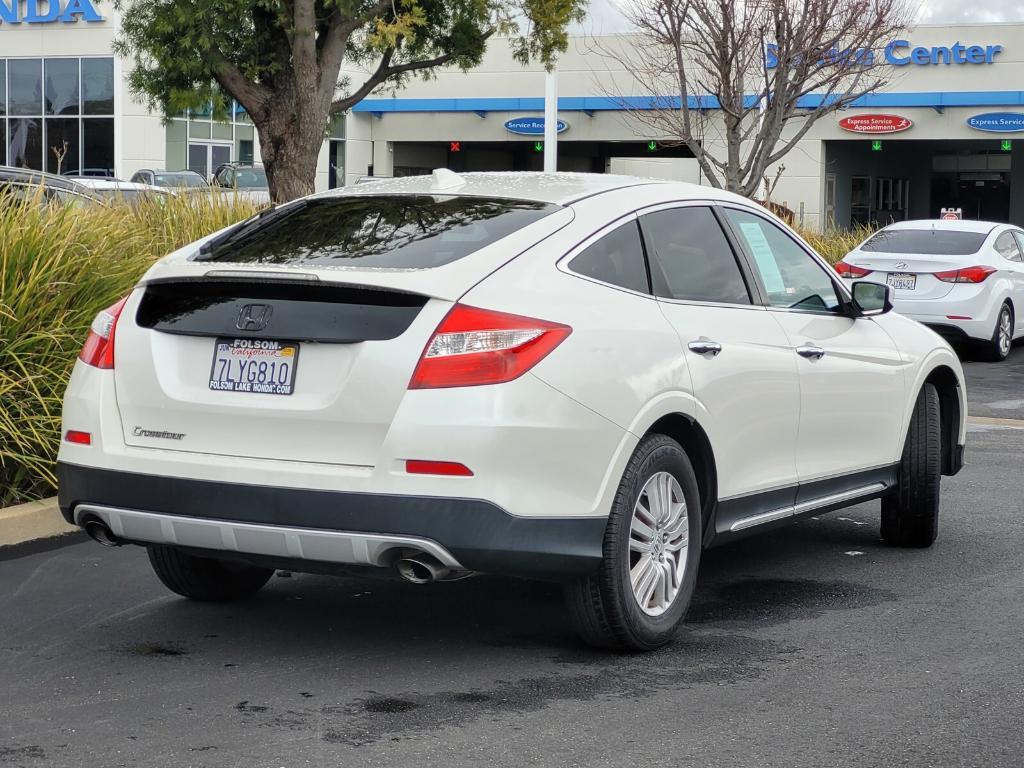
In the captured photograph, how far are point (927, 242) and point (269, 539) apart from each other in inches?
567

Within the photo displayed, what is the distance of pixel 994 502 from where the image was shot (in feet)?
29.2

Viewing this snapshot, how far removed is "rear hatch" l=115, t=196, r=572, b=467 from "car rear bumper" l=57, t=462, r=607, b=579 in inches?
5.2

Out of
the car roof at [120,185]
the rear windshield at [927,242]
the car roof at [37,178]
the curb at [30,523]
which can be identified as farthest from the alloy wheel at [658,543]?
the rear windshield at [927,242]

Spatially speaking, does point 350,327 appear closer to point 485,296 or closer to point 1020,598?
point 485,296

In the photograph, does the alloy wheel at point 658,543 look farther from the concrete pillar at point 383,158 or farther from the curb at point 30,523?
the concrete pillar at point 383,158

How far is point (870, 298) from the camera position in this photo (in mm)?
7113

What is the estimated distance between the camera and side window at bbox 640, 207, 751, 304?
584cm

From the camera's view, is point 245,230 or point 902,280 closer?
point 245,230

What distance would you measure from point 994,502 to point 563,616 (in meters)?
3.78

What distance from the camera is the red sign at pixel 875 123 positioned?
43781 mm

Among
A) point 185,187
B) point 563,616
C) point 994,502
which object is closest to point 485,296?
point 563,616

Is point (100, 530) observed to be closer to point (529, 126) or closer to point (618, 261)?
point (618, 261)

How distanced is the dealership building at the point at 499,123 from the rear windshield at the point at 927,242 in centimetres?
2484

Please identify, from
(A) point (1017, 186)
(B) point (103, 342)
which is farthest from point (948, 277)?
(A) point (1017, 186)
